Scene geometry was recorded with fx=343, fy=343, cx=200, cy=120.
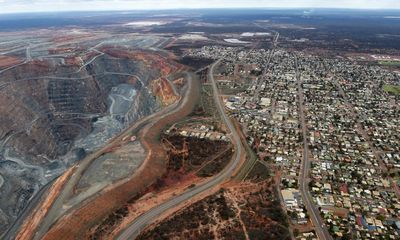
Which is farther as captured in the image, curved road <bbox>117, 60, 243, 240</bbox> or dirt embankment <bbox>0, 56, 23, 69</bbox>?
dirt embankment <bbox>0, 56, 23, 69</bbox>

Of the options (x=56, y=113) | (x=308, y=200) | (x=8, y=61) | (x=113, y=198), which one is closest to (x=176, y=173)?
(x=113, y=198)

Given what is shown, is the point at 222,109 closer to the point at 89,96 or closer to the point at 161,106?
the point at 161,106

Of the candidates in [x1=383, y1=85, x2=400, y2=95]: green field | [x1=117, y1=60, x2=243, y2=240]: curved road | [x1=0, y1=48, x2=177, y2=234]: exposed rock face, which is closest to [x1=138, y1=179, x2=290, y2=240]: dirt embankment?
[x1=117, y1=60, x2=243, y2=240]: curved road

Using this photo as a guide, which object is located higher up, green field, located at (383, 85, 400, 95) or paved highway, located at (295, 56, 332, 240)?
paved highway, located at (295, 56, 332, 240)

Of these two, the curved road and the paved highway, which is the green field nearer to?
the paved highway

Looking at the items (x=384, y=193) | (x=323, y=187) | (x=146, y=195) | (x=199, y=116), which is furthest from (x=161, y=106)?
(x=384, y=193)

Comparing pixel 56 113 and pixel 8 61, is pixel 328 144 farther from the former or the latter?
pixel 8 61

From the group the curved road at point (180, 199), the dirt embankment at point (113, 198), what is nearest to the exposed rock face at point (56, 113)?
the dirt embankment at point (113, 198)

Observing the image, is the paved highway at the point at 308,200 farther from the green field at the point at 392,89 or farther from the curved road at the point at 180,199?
the green field at the point at 392,89
